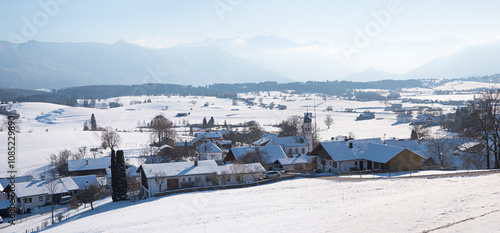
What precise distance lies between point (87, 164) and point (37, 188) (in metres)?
13.9

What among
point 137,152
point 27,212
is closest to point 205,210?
point 27,212

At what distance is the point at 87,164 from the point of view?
175 feet

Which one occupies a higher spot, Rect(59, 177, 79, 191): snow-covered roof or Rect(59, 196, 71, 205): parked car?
Rect(59, 177, 79, 191): snow-covered roof

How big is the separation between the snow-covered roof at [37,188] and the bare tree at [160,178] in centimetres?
1154

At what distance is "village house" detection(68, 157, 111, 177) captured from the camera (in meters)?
52.1

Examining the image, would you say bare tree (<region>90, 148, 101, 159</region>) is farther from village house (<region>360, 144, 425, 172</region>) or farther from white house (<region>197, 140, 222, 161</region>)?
village house (<region>360, 144, 425, 172</region>)

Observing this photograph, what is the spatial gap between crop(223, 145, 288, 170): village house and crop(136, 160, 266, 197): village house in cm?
740

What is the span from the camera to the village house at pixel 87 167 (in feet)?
171

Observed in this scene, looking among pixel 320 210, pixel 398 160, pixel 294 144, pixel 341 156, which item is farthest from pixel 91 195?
pixel 294 144

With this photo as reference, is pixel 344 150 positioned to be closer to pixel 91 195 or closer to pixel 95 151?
pixel 91 195

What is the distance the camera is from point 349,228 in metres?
15.2

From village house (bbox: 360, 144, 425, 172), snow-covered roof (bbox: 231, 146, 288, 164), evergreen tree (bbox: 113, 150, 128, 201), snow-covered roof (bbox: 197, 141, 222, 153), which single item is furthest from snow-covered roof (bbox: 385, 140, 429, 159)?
evergreen tree (bbox: 113, 150, 128, 201)

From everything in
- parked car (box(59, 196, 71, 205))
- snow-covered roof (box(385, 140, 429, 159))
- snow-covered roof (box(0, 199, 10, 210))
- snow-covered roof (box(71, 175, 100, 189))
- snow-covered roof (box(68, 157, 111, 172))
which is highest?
snow-covered roof (box(385, 140, 429, 159))

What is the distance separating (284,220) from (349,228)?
433cm
